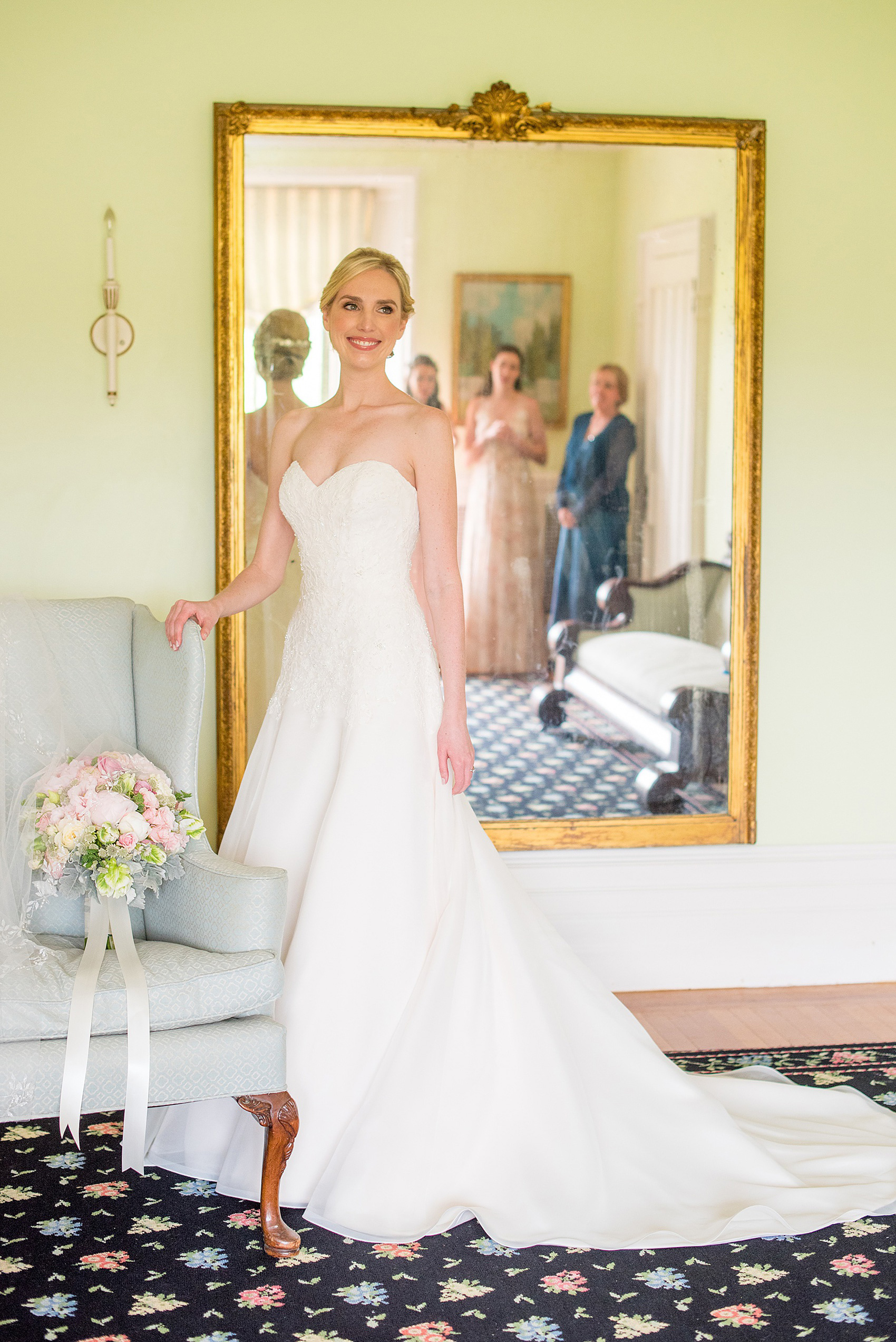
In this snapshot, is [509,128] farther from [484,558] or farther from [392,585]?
[392,585]

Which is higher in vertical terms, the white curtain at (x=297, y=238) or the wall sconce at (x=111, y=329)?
the white curtain at (x=297, y=238)

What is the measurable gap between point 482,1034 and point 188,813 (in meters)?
0.78

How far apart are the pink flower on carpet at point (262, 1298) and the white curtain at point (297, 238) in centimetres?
259

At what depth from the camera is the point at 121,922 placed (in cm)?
246

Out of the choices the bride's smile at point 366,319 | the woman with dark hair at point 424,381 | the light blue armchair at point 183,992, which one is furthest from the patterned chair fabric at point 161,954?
the woman with dark hair at point 424,381

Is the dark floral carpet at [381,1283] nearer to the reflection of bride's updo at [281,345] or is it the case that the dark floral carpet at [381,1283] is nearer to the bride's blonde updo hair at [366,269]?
the bride's blonde updo hair at [366,269]

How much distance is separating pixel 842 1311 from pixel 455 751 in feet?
4.27

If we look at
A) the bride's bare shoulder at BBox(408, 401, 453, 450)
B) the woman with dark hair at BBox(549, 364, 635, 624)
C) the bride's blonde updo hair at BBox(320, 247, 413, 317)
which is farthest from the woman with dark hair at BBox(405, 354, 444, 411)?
the bride's bare shoulder at BBox(408, 401, 453, 450)

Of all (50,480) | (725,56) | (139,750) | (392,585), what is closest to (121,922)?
(139,750)

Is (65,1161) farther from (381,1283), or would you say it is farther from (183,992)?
(381,1283)

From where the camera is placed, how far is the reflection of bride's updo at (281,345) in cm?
365

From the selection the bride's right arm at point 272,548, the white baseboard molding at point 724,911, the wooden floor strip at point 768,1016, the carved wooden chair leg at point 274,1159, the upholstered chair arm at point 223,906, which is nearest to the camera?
the carved wooden chair leg at point 274,1159

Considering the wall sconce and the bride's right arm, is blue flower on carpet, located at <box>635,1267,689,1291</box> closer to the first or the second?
the bride's right arm

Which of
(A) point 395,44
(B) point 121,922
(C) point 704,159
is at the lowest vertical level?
(B) point 121,922
